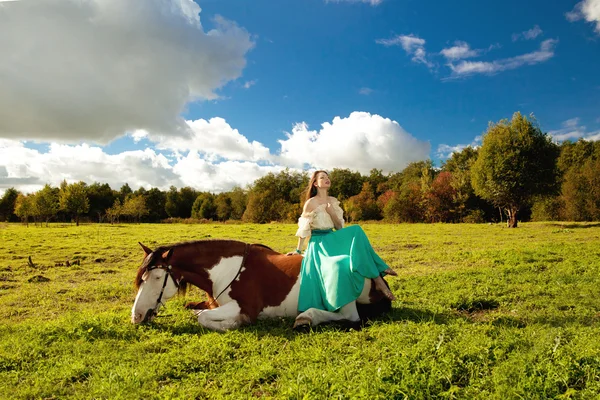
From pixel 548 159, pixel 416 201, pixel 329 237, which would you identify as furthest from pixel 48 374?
pixel 416 201

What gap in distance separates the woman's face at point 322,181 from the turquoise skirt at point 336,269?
942mm

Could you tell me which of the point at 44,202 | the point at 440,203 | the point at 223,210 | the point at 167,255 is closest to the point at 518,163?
the point at 440,203

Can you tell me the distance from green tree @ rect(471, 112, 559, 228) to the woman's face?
2738 cm

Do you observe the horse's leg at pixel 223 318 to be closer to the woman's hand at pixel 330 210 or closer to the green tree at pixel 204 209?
the woman's hand at pixel 330 210

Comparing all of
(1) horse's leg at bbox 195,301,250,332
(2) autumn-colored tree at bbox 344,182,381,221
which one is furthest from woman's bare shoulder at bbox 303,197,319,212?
(2) autumn-colored tree at bbox 344,182,381,221

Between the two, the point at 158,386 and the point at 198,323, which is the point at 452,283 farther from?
the point at 158,386

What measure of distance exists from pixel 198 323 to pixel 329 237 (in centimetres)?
243

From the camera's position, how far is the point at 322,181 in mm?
6406

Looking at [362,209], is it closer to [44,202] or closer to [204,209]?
[204,209]

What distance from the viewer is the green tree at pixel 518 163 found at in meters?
28.7

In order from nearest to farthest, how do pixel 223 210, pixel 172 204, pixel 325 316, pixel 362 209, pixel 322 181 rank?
pixel 325 316 → pixel 322 181 → pixel 362 209 → pixel 223 210 → pixel 172 204

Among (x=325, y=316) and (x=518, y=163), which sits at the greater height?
(x=518, y=163)

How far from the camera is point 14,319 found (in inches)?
270

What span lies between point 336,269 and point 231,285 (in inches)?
64.4
